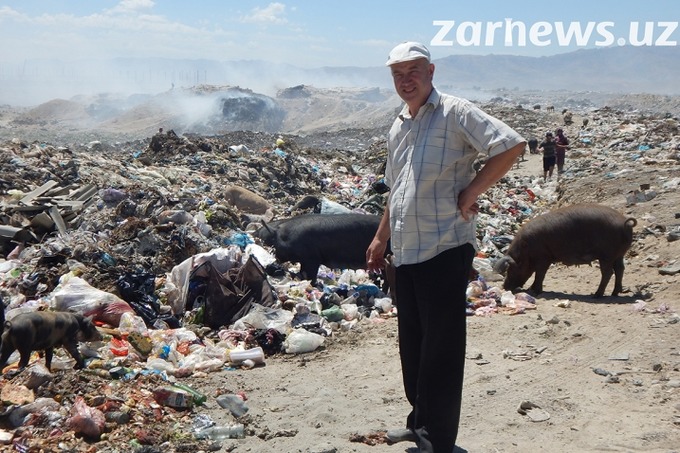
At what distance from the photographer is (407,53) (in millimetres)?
3141

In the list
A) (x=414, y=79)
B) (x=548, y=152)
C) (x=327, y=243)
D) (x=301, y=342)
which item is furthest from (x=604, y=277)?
(x=548, y=152)

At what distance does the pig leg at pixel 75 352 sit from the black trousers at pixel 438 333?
9.11 ft

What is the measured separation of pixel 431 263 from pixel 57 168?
10449 mm

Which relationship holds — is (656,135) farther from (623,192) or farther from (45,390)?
(45,390)

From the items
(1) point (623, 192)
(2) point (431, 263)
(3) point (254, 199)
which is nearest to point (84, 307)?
(2) point (431, 263)

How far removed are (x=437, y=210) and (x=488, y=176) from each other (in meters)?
0.27

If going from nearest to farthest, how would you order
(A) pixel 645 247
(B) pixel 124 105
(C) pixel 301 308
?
(C) pixel 301 308, (A) pixel 645 247, (B) pixel 124 105

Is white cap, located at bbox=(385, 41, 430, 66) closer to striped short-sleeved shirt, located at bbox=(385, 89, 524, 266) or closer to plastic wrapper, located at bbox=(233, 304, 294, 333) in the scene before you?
striped short-sleeved shirt, located at bbox=(385, 89, 524, 266)

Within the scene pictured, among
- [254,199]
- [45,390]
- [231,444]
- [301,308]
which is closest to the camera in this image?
[231,444]

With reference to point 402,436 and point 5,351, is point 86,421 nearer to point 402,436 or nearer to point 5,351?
point 5,351

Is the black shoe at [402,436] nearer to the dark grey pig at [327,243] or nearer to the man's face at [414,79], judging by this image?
the man's face at [414,79]

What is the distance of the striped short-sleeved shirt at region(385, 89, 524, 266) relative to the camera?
125 inches

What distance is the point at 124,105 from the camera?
277 ft

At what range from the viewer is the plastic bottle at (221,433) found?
4160 millimetres
